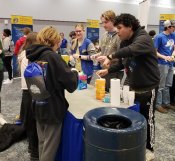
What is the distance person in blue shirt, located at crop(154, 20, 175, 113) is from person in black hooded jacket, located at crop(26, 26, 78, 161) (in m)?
2.32

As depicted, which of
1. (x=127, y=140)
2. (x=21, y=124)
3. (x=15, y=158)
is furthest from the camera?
(x=21, y=124)

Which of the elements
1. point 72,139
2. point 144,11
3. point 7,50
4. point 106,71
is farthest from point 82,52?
point 7,50

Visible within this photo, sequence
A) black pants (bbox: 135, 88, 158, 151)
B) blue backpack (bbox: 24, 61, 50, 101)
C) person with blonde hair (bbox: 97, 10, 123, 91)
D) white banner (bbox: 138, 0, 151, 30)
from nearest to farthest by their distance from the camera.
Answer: blue backpack (bbox: 24, 61, 50, 101) → black pants (bbox: 135, 88, 158, 151) → person with blonde hair (bbox: 97, 10, 123, 91) → white banner (bbox: 138, 0, 151, 30)

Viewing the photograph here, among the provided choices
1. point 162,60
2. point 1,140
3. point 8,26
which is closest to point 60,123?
point 1,140

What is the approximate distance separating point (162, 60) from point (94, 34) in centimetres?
558

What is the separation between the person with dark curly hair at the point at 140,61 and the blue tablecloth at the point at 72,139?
0.17 m

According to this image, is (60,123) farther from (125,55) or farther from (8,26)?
(8,26)

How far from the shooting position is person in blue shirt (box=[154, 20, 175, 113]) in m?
3.50

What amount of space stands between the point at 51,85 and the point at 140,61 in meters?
0.75

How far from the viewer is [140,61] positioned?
1809mm

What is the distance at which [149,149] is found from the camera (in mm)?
2041

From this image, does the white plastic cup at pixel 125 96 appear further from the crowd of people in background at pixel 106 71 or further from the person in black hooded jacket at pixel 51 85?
the person in black hooded jacket at pixel 51 85

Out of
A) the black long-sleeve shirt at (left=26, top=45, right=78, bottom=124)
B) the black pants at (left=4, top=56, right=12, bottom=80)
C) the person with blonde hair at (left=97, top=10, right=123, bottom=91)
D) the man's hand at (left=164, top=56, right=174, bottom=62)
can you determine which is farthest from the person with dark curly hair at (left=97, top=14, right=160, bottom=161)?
the black pants at (left=4, top=56, right=12, bottom=80)

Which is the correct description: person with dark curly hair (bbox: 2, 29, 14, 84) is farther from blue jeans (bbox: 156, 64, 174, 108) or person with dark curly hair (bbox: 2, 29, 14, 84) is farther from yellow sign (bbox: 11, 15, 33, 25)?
blue jeans (bbox: 156, 64, 174, 108)
